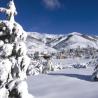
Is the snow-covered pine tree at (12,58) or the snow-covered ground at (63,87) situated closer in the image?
the snow-covered pine tree at (12,58)

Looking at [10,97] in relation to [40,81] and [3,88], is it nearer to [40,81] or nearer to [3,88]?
[3,88]

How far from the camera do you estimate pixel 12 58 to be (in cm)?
1970

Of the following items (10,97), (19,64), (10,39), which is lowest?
(10,97)

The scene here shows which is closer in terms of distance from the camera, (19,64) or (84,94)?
(19,64)

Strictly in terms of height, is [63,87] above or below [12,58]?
below

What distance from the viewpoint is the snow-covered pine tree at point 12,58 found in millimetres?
19281

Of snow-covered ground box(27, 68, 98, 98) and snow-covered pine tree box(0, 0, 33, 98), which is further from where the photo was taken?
snow-covered ground box(27, 68, 98, 98)

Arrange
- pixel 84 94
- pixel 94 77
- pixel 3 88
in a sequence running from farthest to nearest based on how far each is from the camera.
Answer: pixel 94 77 < pixel 84 94 < pixel 3 88

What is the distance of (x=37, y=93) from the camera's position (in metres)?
25.9

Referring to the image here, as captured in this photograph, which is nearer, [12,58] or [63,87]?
[12,58]

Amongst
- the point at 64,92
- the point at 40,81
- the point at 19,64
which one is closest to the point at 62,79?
the point at 40,81

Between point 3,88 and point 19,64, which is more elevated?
point 19,64

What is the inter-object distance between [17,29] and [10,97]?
3.88 meters

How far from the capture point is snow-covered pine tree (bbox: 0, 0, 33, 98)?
63.3 feet
